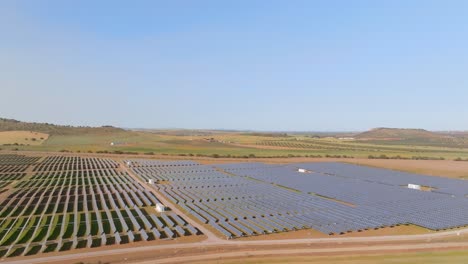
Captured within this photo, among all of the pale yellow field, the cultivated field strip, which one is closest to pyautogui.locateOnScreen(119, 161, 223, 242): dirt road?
the cultivated field strip

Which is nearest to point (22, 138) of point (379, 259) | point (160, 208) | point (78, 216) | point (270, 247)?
point (78, 216)

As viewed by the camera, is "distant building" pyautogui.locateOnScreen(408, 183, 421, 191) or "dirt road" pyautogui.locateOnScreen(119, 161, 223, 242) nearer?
"dirt road" pyautogui.locateOnScreen(119, 161, 223, 242)

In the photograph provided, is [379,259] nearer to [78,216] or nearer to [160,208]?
[160,208]

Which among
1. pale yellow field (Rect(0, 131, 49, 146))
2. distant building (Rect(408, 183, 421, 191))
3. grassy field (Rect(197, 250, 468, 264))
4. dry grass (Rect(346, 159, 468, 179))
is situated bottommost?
grassy field (Rect(197, 250, 468, 264))

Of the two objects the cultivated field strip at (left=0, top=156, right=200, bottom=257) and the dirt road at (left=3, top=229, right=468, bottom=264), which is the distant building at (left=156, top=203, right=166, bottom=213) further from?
the dirt road at (left=3, top=229, right=468, bottom=264)

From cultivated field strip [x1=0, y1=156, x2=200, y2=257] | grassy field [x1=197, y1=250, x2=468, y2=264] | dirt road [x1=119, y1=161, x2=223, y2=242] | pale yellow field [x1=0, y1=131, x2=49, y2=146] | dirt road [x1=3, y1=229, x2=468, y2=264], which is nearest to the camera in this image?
grassy field [x1=197, y1=250, x2=468, y2=264]

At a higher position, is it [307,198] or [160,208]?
[160,208]

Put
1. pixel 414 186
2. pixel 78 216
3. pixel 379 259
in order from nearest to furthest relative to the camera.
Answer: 1. pixel 379 259
2. pixel 78 216
3. pixel 414 186
